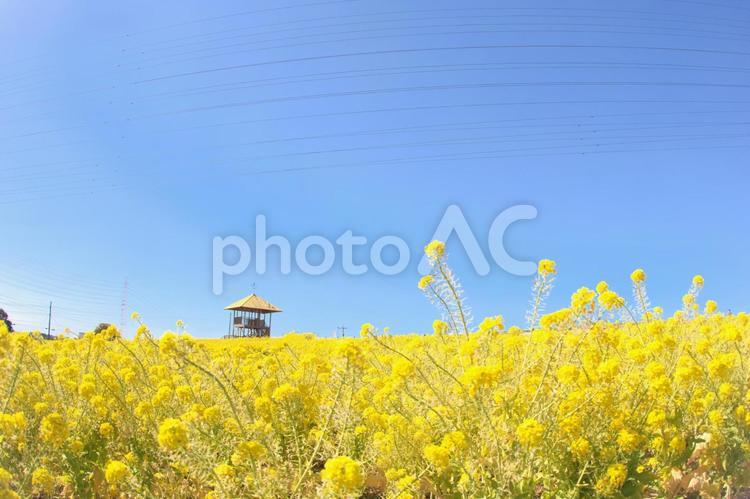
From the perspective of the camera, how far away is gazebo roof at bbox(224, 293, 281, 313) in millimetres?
36438

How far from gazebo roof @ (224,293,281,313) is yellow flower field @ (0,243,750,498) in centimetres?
3222

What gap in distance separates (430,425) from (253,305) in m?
34.7

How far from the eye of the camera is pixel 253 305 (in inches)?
1448

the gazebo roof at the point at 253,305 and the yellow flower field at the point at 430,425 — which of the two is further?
the gazebo roof at the point at 253,305

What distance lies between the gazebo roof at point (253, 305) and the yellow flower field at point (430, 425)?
3222 centimetres

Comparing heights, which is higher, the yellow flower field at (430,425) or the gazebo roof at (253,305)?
the gazebo roof at (253,305)

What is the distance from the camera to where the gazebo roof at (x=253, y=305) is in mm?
36438

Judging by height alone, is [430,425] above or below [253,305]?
below

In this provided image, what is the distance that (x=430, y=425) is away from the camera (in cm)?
358

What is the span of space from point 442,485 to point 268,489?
4.18 ft

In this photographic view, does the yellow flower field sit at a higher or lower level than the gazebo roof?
lower

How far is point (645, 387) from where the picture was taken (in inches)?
141

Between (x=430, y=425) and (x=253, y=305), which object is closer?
(x=430, y=425)

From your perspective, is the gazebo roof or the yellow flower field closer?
the yellow flower field
